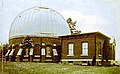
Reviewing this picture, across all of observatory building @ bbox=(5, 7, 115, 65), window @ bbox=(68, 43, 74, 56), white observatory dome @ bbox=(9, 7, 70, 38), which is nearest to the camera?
observatory building @ bbox=(5, 7, 115, 65)

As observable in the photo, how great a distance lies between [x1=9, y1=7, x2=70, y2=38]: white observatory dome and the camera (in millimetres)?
25797

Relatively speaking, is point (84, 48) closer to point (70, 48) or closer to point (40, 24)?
point (70, 48)

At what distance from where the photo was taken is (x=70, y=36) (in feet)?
75.9

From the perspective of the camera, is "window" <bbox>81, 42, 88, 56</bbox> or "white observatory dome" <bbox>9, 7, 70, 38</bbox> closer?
"window" <bbox>81, 42, 88, 56</bbox>

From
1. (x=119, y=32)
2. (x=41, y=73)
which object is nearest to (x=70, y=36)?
(x=41, y=73)

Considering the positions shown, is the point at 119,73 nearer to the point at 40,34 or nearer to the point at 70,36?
the point at 70,36

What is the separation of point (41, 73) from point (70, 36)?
10.2m

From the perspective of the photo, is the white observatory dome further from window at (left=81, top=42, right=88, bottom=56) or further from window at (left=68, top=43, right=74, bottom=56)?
window at (left=81, top=42, right=88, bottom=56)

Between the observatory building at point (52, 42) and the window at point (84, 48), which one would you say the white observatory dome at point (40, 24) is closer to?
the observatory building at point (52, 42)

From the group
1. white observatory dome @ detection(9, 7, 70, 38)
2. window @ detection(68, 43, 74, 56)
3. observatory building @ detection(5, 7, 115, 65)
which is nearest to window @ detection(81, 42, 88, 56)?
observatory building @ detection(5, 7, 115, 65)

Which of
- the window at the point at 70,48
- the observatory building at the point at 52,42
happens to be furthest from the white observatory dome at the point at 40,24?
the window at the point at 70,48

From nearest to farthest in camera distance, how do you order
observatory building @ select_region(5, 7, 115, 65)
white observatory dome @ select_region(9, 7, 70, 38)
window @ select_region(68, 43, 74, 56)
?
observatory building @ select_region(5, 7, 115, 65) → window @ select_region(68, 43, 74, 56) → white observatory dome @ select_region(9, 7, 70, 38)

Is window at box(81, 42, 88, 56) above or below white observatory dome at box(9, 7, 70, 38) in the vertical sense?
below

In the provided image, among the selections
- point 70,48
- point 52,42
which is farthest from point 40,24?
point 70,48
